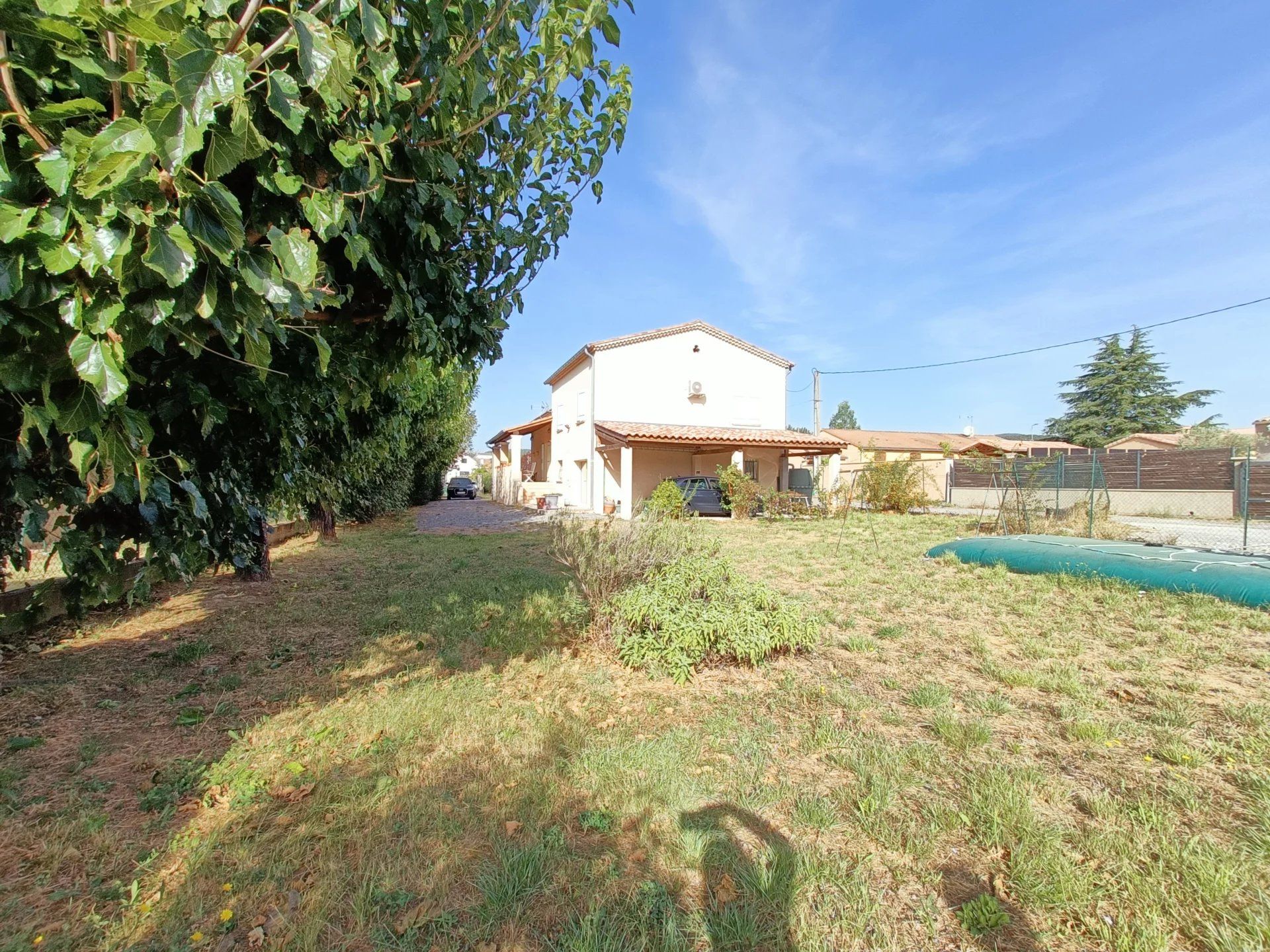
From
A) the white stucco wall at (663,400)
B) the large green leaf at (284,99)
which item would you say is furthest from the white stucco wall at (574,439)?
the large green leaf at (284,99)

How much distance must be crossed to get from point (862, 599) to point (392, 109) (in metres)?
6.62

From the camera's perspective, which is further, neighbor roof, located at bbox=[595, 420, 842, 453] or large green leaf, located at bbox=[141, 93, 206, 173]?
neighbor roof, located at bbox=[595, 420, 842, 453]

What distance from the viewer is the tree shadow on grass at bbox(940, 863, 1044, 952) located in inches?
71.7

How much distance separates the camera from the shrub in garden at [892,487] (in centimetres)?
1839

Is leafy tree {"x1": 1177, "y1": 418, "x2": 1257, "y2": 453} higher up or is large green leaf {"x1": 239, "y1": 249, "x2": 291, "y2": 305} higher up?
leafy tree {"x1": 1177, "y1": 418, "x2": 1257, "y2": 453}

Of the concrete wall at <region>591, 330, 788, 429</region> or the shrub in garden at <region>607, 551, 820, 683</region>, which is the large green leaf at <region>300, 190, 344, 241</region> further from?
the concrete wall at <region>591, 330, 788, 429</region>

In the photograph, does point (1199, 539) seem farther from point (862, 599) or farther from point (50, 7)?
point (50, 7)

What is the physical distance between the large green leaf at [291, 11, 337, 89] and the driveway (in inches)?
519

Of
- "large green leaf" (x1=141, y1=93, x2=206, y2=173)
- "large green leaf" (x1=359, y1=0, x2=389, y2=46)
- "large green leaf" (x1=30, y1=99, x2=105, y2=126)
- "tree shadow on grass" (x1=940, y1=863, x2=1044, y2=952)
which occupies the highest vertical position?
"large green leaf" (x1=359, y1=0, x2=389, y2=46)

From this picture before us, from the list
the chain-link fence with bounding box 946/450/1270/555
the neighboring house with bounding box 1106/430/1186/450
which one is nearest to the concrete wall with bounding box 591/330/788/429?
the chain-link fence with bounding box 946/450/1270/555

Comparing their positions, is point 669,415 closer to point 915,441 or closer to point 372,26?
point 372,26

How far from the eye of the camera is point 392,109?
6.44 ft

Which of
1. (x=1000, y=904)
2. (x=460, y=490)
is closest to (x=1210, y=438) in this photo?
(x=1000, y=904)

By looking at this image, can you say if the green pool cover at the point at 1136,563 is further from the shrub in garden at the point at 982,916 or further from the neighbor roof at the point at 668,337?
the neighbor roof at the point at 668,337
